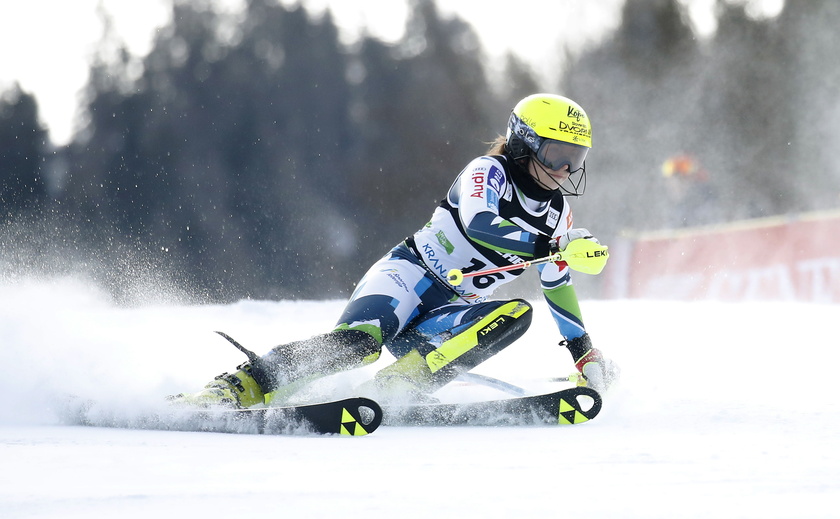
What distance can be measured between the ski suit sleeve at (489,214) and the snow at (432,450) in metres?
0.72

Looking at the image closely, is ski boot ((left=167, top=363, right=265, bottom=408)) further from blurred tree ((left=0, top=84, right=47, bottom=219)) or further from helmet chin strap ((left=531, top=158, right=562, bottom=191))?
blurred tree ((left=0, top=84, right=47, bottom=219))

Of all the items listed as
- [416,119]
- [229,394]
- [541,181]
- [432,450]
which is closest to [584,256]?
[541,181]

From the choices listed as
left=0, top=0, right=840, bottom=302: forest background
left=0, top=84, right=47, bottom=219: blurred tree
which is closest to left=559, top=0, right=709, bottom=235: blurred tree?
left=0, top=0, right=840, bottom=302: forest background

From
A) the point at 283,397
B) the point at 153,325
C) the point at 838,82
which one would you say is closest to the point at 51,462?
the point at 283,397

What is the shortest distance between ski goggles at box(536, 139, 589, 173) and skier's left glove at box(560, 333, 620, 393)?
75 centimetres

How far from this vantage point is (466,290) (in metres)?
3.78

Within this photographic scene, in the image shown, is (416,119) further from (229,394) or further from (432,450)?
(432,450)

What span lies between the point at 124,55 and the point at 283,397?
16.0m

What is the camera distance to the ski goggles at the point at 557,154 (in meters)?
3.56

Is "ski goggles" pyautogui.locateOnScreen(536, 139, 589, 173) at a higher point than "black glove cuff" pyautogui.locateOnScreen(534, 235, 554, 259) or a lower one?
higher

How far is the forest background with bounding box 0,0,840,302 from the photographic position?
43.3ft

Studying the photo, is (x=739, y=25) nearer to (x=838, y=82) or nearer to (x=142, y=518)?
(x=838, y=82)

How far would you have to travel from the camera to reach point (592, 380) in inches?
141

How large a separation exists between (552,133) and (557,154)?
0.28 feet
